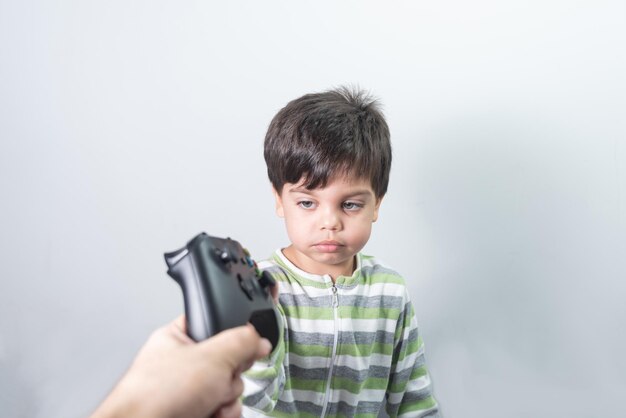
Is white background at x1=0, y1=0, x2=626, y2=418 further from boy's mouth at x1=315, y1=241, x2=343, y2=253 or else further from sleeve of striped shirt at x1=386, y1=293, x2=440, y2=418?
boy's mouth at x1=315, y1=241, x2=343, y2=253

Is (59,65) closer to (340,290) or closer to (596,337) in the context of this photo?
(340,290)

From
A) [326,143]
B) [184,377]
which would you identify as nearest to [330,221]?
[326,143]

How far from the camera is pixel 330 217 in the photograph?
119 centimetres

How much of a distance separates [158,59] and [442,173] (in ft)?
2.27

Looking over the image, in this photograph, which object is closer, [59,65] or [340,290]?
[340,290]

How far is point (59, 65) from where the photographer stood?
5.21 feet

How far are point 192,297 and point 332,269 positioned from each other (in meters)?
0.56

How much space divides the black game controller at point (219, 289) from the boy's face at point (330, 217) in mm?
341

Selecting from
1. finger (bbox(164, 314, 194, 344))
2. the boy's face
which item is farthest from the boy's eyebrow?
finger (bbox(164, 314, 194, 344))

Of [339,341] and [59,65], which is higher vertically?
A: [59,65]

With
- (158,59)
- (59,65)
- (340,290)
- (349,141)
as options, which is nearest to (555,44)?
(349,141)

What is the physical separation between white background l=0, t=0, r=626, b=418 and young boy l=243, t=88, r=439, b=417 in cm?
27

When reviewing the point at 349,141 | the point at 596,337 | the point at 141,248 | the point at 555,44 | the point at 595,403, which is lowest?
the point at 595,403

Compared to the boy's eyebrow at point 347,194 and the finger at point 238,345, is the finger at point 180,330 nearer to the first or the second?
the finger at point 238,345
